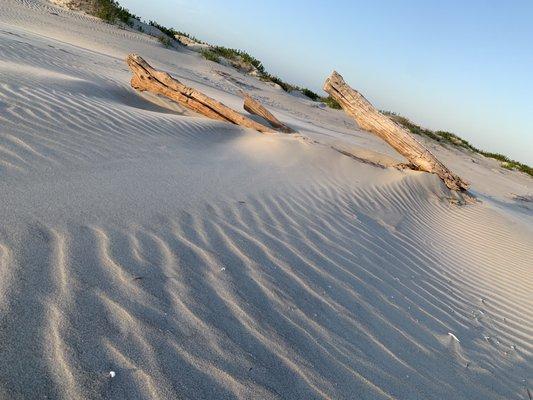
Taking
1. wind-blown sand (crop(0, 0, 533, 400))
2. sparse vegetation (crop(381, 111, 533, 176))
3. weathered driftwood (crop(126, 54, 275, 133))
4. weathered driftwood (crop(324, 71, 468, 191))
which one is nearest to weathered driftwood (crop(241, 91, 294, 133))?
weathered driftwood (crop(126, 54, 275, 133))

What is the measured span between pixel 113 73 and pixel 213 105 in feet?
12.2

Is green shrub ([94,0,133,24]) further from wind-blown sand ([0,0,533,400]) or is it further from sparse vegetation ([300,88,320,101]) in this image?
wind-blown sand ([0,0,533,400])

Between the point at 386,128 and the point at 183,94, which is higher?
the point at 386,128

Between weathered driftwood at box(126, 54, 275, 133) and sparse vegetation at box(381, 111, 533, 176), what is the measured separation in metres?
13.3

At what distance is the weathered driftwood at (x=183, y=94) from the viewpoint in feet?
27.1

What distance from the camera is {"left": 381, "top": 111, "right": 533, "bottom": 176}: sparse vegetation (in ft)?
63.3

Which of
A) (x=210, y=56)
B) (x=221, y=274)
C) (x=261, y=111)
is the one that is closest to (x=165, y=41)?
(x=210, y=56)

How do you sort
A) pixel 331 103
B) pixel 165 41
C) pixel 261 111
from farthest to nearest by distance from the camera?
pixel 331 103 < pixel 165 41 < pixel 261 111

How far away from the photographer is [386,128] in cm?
846

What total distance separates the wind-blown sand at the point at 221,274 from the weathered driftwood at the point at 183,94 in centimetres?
138

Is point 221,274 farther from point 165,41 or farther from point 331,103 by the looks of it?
point 331,103

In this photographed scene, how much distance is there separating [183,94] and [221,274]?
252 inches

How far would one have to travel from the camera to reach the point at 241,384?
6.70 feet

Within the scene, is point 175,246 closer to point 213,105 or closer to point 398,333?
point 398,333
